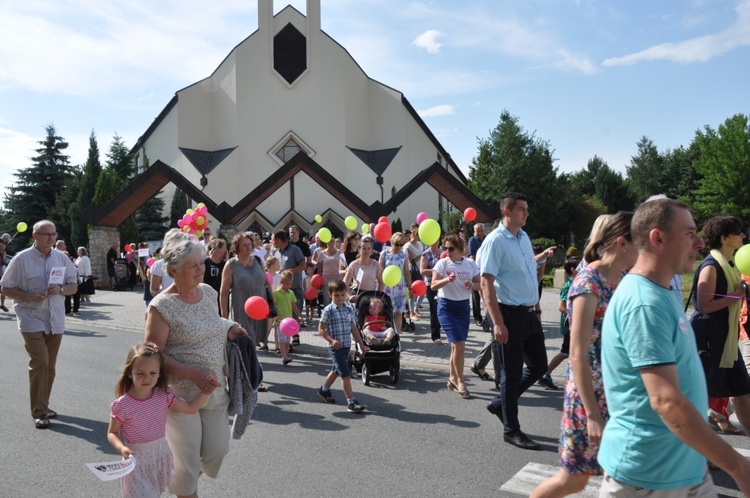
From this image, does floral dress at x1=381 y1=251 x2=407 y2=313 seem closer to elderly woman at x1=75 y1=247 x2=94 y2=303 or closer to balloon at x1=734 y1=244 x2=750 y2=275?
balloon at x1=734 y1=244 x2=750 y2=275

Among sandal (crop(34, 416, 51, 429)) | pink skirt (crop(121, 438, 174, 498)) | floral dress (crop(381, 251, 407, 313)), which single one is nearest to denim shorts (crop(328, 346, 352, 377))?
sandal (crop(34, 416, 51, 429))

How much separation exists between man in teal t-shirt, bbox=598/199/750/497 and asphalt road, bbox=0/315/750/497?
7.22 ft

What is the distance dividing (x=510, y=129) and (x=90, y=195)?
32.0m

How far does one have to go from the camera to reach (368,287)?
8734mm

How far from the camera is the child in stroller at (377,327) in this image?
7875 millimetres

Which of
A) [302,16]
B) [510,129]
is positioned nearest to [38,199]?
[302,16]

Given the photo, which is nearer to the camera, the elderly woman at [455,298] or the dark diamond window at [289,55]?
the elderly woman at [455,298]

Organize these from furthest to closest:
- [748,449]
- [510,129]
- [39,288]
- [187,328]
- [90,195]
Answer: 1. [510,129]
2. [90,195]
3. [39,288]
4. [748,449]
5. [187,328]

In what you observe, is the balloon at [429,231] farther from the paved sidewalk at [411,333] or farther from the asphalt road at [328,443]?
the asphalt road at [328,443]

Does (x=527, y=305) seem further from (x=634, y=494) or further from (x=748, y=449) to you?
(x=634, y=494)

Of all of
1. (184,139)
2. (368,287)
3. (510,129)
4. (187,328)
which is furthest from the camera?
(510,129)

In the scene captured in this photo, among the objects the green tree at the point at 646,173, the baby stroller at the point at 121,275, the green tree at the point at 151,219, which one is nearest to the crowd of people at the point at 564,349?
the baby stroller at the point at 121,275

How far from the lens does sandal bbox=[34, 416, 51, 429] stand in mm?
5984

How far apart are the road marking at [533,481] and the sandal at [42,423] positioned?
4.49 meters
